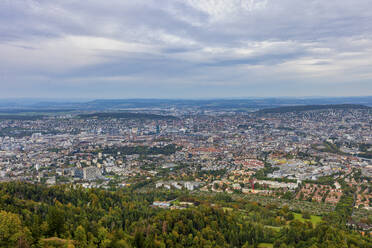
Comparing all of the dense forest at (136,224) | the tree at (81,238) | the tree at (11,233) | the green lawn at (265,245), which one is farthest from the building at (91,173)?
the green lawn at (265,245)

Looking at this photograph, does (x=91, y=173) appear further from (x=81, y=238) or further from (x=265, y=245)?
(x=265, y=245)

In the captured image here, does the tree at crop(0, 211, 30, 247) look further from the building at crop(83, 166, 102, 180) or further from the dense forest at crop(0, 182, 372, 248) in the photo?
the building at crop(83, 166, 102, 180)

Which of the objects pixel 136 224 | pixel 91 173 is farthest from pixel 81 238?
pixel 91 173

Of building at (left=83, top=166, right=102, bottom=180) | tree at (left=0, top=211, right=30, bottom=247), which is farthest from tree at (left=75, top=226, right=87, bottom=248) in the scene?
building at (left=83, top=166, right=102, bottom=180)

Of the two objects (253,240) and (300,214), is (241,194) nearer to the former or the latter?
(300,214)

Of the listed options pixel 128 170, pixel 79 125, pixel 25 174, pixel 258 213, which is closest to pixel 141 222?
pixel 258 213

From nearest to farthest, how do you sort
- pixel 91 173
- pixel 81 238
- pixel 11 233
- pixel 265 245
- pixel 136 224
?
1. pixel 11 233
2. pixel 81 238
3. pixel 265 245
4. pixel 136 224
5. pixel 91 173

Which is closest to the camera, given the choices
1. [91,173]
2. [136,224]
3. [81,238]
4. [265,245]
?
[81,238]

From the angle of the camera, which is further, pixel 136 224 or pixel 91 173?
pixel 91 173

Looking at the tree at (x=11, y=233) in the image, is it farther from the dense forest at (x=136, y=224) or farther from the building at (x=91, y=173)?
the building at (x=91, y=173)
